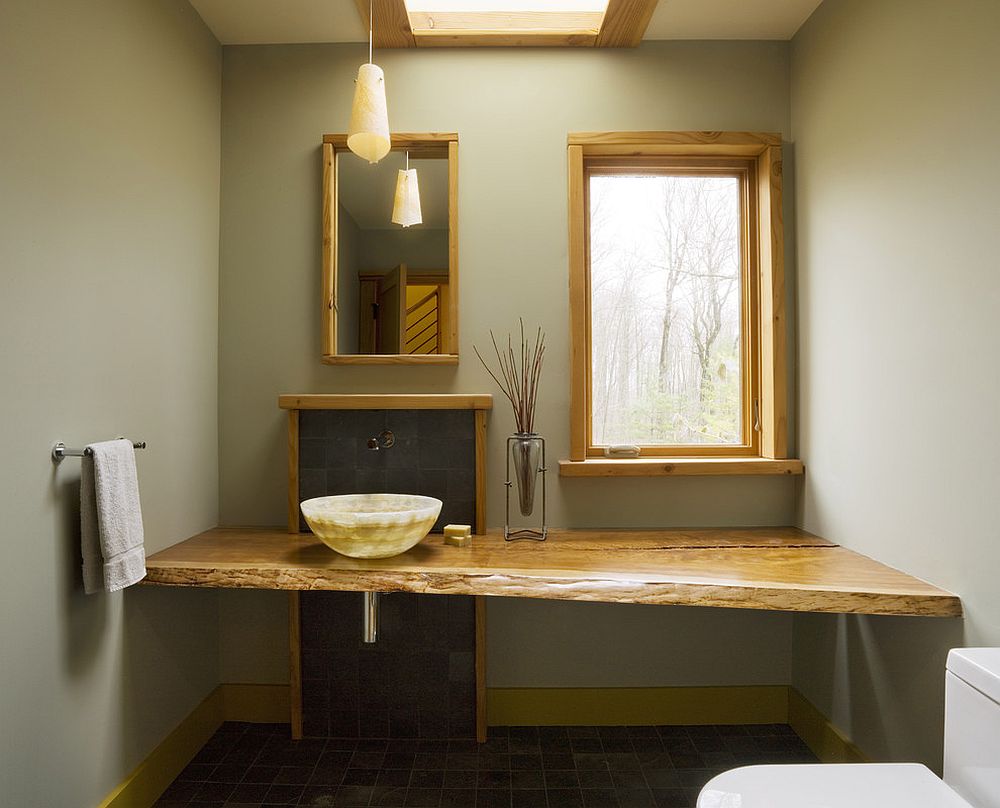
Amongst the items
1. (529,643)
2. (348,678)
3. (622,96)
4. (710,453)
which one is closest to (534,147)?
(622,96)

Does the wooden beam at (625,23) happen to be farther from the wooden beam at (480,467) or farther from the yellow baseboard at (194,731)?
the yellow baseboard at (194,731)

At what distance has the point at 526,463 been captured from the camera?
7.49 ft

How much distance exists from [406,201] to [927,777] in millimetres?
2143

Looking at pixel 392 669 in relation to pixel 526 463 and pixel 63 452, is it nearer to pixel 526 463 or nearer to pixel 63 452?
pixel 526 463

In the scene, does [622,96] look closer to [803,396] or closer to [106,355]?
[803,396]

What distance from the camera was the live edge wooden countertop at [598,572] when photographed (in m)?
1.66

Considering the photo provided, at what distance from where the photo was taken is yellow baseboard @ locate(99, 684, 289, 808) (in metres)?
1.90

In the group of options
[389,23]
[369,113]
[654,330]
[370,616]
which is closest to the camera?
[369,113]

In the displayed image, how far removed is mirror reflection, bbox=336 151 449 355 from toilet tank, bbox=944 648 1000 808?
171cm

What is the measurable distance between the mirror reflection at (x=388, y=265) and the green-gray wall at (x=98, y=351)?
0.48 m

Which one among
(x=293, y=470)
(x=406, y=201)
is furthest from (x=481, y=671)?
(x=406, y=201)

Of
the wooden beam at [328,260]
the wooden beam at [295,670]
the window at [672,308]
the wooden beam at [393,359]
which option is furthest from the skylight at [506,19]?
the wooden beam at [295,670]

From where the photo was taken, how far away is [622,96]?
246 cm

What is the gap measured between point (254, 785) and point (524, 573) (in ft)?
3.68
